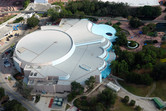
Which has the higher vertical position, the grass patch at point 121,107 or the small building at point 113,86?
the small building at point 113,86

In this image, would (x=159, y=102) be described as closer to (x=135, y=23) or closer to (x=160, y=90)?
(x=160, y=90)

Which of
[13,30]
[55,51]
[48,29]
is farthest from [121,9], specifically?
[13,30]

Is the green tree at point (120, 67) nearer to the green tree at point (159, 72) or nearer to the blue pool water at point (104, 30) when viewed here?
the green tree at point (159, 72)

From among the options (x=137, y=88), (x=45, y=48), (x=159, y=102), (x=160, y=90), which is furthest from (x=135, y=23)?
(x=45, y=48)

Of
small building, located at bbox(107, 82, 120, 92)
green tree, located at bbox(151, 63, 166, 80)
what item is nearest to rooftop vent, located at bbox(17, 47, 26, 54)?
small building, located at bbox(107, 82, 120, 92)

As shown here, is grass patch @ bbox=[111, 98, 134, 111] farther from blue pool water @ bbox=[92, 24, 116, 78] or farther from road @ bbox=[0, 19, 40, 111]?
road @ bbox=[0, 19, 40, 111]

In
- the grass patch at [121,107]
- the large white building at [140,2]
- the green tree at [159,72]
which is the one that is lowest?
the grass patch at [121,107]

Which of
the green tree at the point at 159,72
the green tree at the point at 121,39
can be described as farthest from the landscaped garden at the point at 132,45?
the green tree at the point at 159,72
